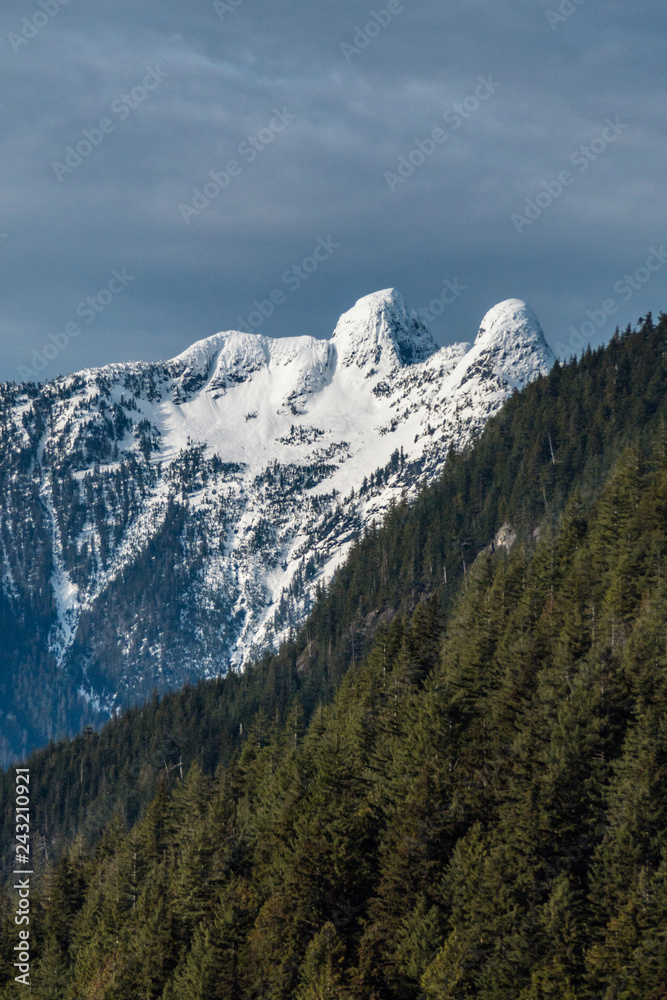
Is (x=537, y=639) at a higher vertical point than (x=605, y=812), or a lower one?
higher

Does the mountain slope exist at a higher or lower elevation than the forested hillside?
higher

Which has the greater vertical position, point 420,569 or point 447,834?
point 420,569

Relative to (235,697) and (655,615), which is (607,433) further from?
(655,615)

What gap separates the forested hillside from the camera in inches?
2061

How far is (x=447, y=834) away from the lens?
6047 centimetres

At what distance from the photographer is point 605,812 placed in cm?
5538

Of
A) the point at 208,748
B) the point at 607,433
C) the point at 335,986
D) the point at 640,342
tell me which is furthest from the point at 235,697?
the point at 335,986

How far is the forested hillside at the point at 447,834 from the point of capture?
52.3 metres

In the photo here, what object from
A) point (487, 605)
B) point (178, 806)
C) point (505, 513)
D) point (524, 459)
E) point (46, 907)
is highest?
point (524, 459)

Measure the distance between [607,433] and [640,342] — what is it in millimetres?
27641

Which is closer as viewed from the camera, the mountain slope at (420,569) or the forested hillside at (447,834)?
the forested hillside at (447,834)

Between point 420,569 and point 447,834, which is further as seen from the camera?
point 420,569

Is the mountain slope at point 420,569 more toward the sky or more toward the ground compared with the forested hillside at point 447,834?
more toward the sky

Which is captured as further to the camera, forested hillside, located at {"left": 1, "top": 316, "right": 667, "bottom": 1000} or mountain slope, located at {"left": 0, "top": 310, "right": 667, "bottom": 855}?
mountain slope, located at {"left": 0, "top": 310, "right": 667, "bottom": 855}
